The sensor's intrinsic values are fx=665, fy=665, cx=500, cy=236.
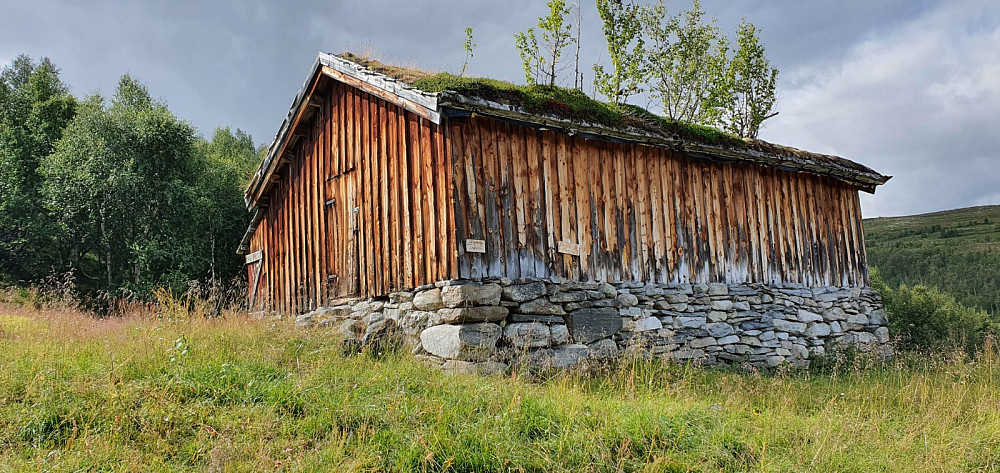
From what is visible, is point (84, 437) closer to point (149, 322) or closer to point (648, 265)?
point (149, 322)

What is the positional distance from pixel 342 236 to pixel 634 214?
15.3 feet

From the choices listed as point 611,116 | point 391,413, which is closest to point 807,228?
point 611,116

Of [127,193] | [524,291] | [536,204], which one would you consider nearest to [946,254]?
[536,204]

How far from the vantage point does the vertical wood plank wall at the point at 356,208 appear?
28.6 ft

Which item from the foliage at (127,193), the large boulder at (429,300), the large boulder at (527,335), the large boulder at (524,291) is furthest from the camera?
the foliage at (127,193)

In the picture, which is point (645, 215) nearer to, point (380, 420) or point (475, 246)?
point (475, 246)

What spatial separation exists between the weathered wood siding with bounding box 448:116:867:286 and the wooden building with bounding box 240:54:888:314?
0.03 metres

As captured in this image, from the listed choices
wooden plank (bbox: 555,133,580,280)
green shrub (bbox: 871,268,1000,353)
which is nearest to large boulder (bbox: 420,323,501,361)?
wooden plank (bbox: 555,133,580,280)

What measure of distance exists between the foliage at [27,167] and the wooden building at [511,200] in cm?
1310

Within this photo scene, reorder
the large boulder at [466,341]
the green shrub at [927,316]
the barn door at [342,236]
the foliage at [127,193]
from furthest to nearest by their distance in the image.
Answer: the foliage at [127,193]
the green shrub at [927,316]
the barn door at [342,236]
the large boulder at [466,341]

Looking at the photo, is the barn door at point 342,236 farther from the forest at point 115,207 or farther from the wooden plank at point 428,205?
the forest at point 115,207

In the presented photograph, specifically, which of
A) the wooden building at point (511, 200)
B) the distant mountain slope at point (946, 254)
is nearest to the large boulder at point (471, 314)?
the wooden building at point (511, 200)

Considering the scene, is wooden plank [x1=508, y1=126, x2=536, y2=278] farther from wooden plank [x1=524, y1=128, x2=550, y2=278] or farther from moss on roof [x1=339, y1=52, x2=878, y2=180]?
moss on roof [x1=339, y1=52, x2=878, y2=180]

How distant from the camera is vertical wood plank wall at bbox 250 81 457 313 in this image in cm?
872
